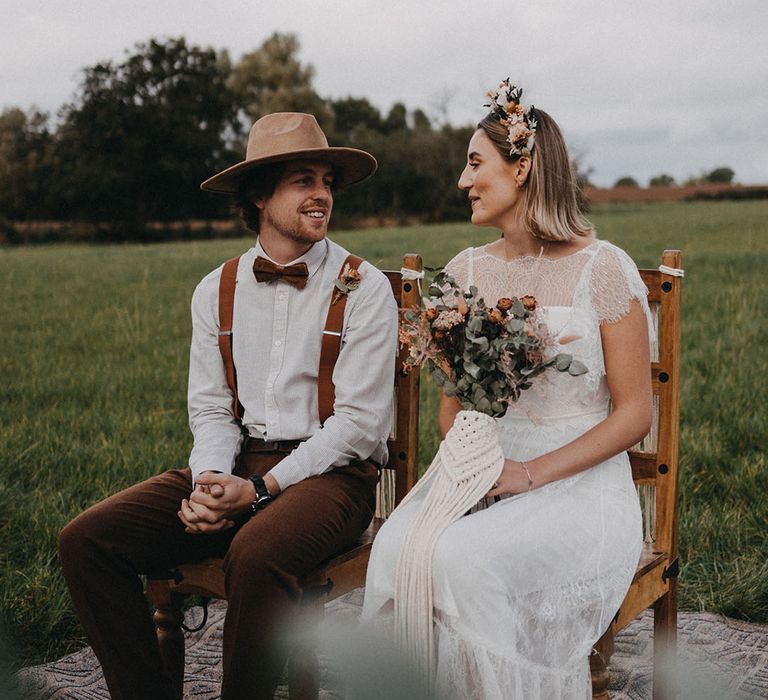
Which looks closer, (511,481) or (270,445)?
(511,481)

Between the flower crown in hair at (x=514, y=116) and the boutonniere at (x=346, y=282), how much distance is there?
0.67 meters

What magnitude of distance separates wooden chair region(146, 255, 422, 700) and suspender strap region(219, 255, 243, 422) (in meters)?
0.54

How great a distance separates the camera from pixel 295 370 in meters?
3.19

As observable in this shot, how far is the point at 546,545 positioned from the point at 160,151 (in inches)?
1707

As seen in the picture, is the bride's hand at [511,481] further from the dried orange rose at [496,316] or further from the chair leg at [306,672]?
the chair leg at [306,672]

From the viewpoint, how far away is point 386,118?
63594 mm

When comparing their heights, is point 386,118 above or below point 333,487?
above

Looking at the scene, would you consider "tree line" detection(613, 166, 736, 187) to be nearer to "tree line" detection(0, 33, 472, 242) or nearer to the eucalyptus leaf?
"tree line" detection(0, 33, 472, 242)

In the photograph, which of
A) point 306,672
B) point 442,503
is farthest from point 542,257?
point 306,672

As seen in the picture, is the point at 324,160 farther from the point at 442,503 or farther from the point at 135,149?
the point at 135,149

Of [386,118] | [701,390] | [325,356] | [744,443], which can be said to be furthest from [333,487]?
[386,118]

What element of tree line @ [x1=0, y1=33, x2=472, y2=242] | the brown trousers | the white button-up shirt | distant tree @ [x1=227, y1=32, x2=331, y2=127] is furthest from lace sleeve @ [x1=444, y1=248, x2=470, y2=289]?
distant tree @ [x1=227, y1=32, x2=331, y2=127]

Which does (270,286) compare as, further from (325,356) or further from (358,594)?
(358,594)

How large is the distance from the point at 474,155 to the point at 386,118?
62.4m
